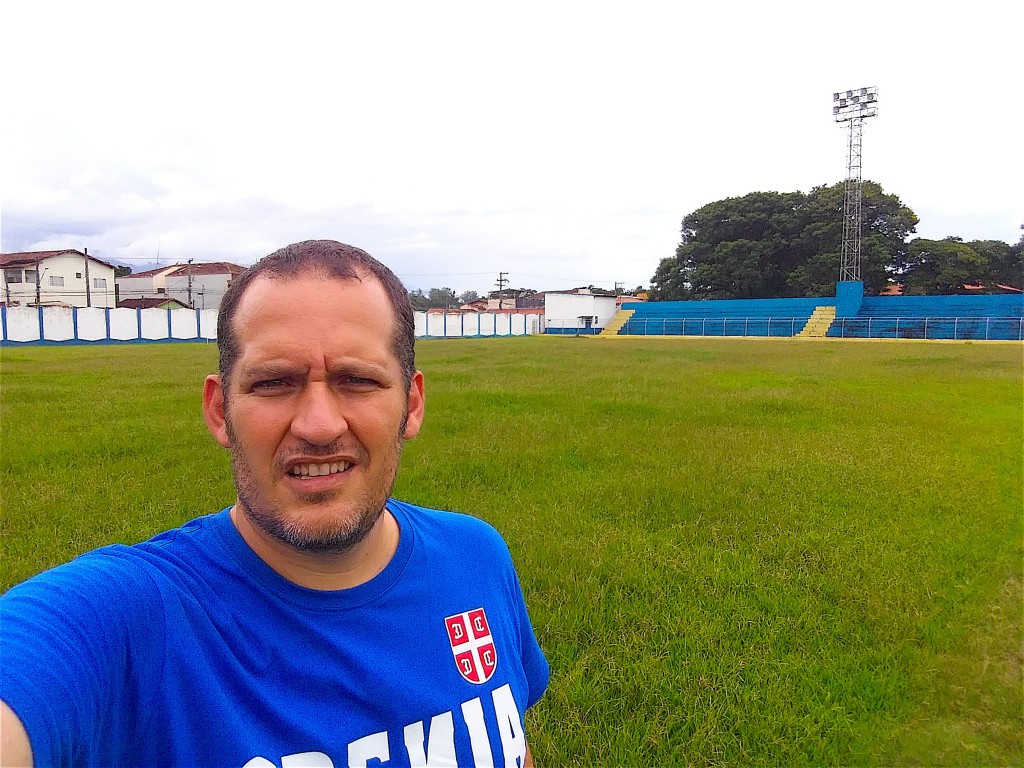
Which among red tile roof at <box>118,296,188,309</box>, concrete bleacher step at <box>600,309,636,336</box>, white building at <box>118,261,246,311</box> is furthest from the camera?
concrete bleacher step at <box>600,309,636,336</box>

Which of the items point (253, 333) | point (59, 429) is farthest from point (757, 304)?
point (253, 333)

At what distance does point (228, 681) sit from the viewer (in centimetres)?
110

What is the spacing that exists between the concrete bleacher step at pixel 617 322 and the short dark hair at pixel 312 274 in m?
47.4

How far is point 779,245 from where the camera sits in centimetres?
4569

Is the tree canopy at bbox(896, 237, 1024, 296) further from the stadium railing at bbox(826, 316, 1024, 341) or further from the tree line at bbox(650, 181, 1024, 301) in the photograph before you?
the stadium railing at bbox(826, 316, 1024, 341)

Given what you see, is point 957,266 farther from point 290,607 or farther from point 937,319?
point 290,607

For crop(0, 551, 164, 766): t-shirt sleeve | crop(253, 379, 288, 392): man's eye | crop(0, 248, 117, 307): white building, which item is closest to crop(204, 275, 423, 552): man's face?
crop(253, 379, 288, 392): man's eye

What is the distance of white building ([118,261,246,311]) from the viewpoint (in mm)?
47031

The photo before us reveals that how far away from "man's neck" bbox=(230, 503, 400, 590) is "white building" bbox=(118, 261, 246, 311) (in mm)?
48736

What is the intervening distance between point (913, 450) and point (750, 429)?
1.74 m

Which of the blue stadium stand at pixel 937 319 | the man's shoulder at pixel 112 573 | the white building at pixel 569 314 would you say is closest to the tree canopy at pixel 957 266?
the blue stadium stand at pixel 937 319

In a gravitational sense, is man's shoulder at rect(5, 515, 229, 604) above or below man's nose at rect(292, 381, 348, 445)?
below

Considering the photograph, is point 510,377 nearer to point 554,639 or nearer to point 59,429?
point 59,429

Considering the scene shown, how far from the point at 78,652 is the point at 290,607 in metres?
0.32
